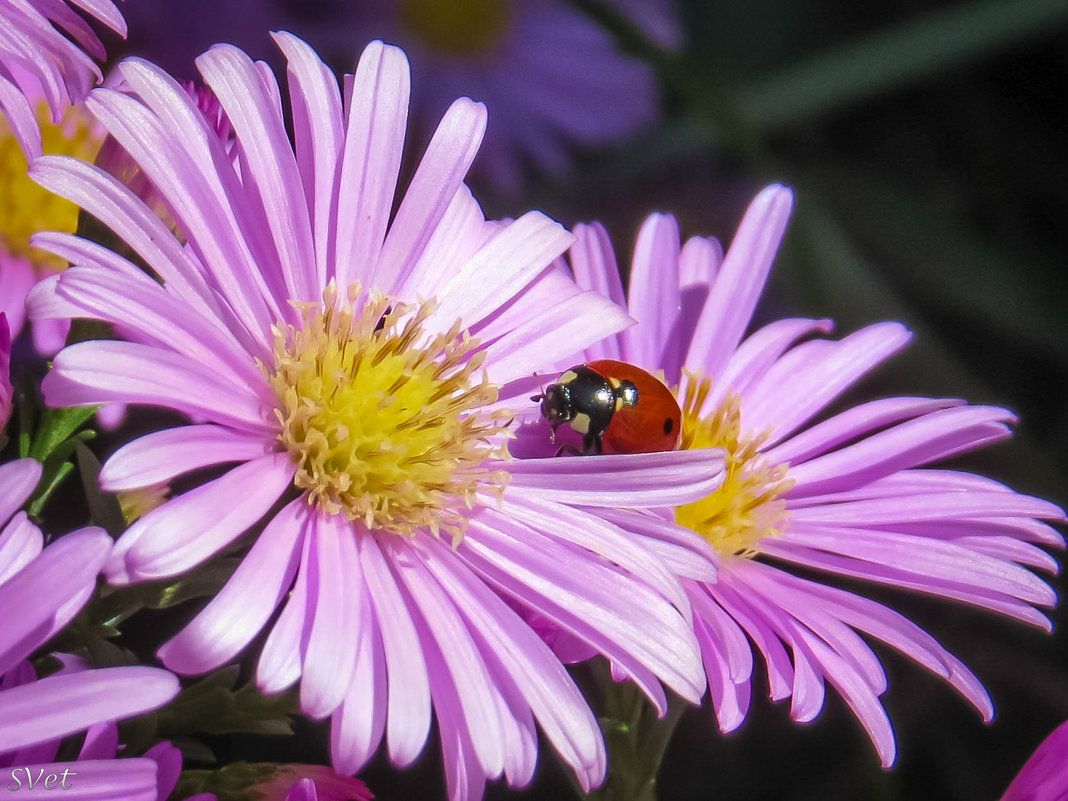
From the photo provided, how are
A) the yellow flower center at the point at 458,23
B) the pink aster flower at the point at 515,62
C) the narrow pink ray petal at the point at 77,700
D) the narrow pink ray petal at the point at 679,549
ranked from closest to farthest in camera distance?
the narrow pink ray petal at the point at 77,700
the narrow pink ray petal at the point at 679,549
the pink aster flower at the point at 515,62
the yellow flower center at the point at 458,23

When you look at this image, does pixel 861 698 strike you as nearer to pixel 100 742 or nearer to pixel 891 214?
pixel 100 742

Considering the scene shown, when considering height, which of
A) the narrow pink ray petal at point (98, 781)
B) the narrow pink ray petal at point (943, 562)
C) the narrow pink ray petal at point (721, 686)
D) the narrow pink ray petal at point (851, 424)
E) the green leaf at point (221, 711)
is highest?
the narrow pink ray petal at point (851, 424)

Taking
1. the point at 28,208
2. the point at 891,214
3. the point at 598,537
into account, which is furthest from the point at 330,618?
the point at 891,214

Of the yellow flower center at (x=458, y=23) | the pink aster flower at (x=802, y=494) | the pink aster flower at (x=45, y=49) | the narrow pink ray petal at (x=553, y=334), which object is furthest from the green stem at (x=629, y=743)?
the yellow flower center at (x=458, y=23)

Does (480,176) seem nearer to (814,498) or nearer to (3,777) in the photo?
(814,498)

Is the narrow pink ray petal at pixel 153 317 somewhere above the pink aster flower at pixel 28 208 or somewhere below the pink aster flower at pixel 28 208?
below

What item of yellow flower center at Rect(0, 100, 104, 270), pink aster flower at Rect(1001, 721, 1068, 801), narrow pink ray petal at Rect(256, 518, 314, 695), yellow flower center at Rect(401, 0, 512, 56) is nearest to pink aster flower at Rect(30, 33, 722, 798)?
narrow pink ray petal at Rect(256, 518, 314, 695)

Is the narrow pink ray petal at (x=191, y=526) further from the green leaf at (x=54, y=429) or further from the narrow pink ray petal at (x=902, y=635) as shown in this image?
the narrow pink ray petal at (x=902, y=635)
